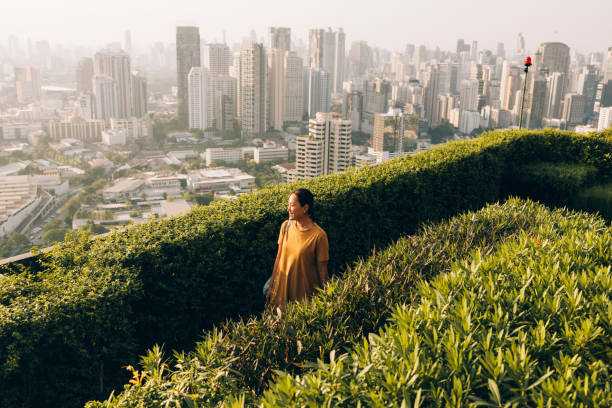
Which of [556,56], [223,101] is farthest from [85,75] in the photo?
[556,56]

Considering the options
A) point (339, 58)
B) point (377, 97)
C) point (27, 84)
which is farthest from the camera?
point (339, 58)

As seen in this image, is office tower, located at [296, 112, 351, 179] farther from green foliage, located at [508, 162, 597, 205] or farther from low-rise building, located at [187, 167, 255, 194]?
green foliage, located at [508, 162, 597, 205]

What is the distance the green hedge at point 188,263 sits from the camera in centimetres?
259

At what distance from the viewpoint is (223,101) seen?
2542 inches

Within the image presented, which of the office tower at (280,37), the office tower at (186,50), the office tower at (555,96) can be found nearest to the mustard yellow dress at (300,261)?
the office tower at (555,96)

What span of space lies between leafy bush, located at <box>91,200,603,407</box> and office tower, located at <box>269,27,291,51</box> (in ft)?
333

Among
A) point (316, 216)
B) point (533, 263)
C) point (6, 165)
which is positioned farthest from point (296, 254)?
point (6, 165)

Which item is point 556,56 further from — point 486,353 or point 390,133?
point 486,353

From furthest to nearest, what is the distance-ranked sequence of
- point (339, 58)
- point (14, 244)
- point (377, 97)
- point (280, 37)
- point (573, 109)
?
point (339, 58)
point (280, 37)
point (377, 97)
point (573, 109)
point (14, 244)

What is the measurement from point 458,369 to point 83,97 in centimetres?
6389

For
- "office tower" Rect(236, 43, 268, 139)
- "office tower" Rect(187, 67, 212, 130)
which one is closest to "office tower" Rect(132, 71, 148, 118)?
"office tower" Rect(187, 67, 212, 130)

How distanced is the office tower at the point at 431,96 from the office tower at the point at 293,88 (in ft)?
71.5

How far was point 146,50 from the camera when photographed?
128m

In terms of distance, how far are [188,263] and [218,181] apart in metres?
24.8
